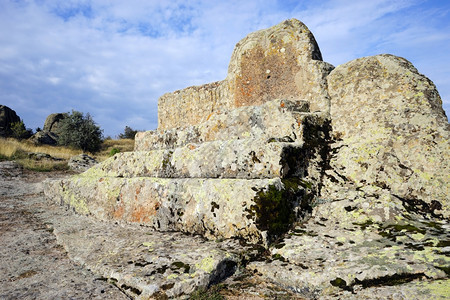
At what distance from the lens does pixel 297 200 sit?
2.82 metres

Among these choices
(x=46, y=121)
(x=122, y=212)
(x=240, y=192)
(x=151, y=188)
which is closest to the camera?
(x=240, y=192)

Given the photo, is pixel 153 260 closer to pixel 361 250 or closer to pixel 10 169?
pixel 361 250

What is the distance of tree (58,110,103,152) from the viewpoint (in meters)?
30.6

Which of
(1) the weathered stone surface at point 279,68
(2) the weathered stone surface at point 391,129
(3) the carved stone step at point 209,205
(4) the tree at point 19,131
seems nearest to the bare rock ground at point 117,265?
(3) the carved stone step at point 209,205

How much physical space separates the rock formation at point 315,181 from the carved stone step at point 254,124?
0.02 metres

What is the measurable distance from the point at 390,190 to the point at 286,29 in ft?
9.49

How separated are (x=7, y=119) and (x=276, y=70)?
43.8 metres

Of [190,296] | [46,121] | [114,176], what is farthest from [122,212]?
[46,121]

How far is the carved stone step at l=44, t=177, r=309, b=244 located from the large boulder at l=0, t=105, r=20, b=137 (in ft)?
127

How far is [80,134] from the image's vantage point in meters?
30.8

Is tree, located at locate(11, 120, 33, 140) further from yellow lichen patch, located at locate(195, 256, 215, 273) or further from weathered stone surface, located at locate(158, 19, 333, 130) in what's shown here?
yellow lichen patch, located at locate(195, 256, 215, 273)

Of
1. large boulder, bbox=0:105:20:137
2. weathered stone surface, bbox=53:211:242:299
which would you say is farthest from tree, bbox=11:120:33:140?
weathered stone surface, bbox=53:211:242:299

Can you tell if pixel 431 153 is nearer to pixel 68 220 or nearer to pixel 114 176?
pixel 114 176

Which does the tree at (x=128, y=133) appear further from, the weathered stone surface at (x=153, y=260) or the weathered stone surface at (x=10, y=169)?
the weathered stone surface at (x=153, y=260)
